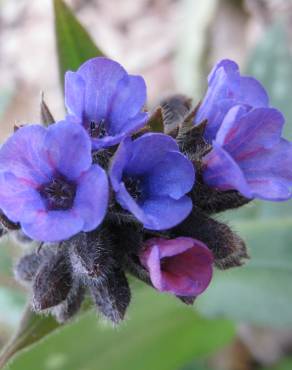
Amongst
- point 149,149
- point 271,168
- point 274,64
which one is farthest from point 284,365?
point 149,149

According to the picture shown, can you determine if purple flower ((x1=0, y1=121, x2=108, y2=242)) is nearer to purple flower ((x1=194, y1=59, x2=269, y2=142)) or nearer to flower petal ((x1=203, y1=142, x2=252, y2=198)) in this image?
flower petal ((x1=203, y1=142, x2=252, y2=198))

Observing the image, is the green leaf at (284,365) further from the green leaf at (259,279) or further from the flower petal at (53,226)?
the flower petal at (53,226)

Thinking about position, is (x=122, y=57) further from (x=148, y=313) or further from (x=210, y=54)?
(x=148, y=313)

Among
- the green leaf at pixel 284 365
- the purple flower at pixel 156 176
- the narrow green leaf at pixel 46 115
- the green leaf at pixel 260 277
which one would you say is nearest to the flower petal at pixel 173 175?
the purple flower at pixel 156 176

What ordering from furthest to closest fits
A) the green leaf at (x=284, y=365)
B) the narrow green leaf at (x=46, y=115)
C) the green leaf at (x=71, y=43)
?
the green leaf at (x=284, y=365) → the green leaf at (x=71, y=43) → the narrow green leaf at (x=46, y=115)

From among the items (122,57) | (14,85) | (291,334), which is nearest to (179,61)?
(122,57)

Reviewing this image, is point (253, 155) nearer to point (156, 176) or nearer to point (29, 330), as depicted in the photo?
point (156, 176)

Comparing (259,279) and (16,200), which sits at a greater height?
(16,200)
